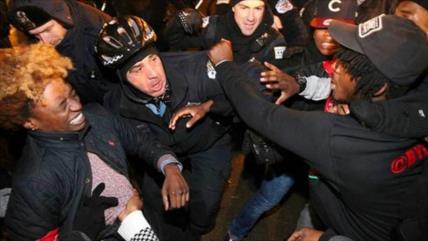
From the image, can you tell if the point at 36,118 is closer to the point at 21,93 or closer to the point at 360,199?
the point at 21,93

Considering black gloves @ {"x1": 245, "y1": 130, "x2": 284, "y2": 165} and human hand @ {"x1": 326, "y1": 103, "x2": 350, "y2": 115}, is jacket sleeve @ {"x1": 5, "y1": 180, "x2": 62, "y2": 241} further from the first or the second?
human hand @ {"x1": 326, "y1": 103, "x2": 350, "y2": 115}

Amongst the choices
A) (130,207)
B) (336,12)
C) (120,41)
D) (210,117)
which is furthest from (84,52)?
(336,12)

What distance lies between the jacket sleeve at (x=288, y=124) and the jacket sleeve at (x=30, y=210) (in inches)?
41.5

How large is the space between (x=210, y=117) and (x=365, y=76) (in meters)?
1.33

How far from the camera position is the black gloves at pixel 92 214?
2043mm

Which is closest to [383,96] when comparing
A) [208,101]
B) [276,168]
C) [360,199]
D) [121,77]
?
[360,199]

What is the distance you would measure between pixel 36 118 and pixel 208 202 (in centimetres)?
158

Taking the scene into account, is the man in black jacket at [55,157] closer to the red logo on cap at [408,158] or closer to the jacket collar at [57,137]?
Result: the jacket collar at [57,137]

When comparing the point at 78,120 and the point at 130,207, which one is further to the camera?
the point at 130,207

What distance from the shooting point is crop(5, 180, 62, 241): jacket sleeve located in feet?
6.15

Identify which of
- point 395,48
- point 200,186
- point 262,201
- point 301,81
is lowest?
point 262,201

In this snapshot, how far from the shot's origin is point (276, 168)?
303cm

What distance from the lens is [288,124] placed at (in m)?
1.76

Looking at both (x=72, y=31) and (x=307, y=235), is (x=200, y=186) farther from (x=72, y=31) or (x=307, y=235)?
(x=72, y=31)
